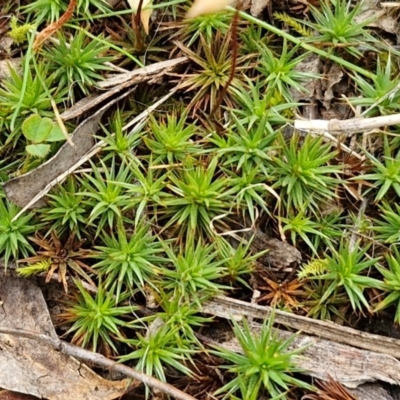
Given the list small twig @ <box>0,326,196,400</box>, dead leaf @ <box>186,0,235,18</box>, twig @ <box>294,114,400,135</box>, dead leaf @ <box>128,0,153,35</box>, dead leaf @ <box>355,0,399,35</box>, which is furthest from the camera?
dead leaf @ <box>355,0,399,35</box>

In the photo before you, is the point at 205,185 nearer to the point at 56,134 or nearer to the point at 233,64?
the point at 233,64

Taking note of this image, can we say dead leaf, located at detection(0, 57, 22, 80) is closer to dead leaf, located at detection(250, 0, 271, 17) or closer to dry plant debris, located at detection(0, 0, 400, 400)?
dry plant debris, located at detection(0, 0, 400, 400)

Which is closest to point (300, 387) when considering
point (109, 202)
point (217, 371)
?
point (217, 371)

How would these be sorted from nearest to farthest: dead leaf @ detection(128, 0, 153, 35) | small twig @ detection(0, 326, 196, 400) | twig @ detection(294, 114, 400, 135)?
small twig @ detection(0, 326, 196, 400) → twig @ detection(294, 114, 400, 135) → dead leaf @ detection(128, 0, 153, 35)

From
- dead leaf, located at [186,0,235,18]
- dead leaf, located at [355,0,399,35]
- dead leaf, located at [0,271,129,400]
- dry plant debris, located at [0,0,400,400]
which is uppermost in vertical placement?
dead leaf, located at [186,0,235,18]

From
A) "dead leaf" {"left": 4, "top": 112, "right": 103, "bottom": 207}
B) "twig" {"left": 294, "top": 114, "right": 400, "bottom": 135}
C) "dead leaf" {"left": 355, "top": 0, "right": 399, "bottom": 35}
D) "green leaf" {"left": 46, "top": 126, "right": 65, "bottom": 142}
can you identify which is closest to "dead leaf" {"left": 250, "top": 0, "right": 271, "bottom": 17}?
"dead leaf" {"left": 355, "top": 0, "right": 399, "bottom": 35}

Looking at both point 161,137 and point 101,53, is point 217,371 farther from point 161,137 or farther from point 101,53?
point 101,53
